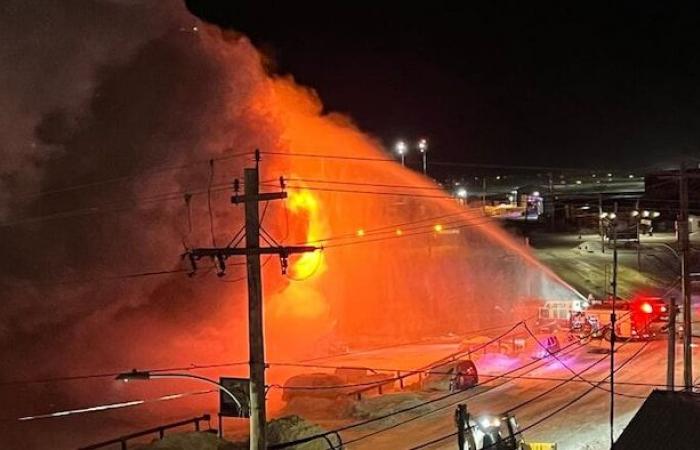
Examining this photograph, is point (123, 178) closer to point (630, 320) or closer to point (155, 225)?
point (155, 225)

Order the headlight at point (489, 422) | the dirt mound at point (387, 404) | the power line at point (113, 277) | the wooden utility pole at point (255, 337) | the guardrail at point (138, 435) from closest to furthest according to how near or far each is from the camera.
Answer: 1. the wooden utility pole at point (255, 337)
2. the guardrail at point (138, 435)
3. the headlight at point (489, 422)
4. the dirt mound at point (387, 404)
5. the power line at point (113, 277)

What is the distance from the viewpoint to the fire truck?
40.3 metres

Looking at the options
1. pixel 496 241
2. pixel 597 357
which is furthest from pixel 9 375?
pixel 496 241

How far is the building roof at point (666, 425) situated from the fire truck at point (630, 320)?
24711mm

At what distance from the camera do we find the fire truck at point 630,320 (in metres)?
40.3

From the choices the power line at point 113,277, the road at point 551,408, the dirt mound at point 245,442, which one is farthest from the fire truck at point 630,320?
the dirt mound at point 245,442

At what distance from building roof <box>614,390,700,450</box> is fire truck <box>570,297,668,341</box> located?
24.7m

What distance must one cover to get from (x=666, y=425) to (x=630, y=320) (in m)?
27.7

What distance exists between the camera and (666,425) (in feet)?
47.5

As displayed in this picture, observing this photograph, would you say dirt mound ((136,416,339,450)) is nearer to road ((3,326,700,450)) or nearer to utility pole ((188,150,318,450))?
road ((3,326,700,450))

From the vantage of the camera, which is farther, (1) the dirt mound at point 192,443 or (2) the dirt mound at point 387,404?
(2) the dirt mound at point 387,404

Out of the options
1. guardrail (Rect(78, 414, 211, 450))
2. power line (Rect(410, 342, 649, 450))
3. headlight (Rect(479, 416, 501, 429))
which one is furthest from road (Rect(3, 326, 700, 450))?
headlight (Rect(479, 416, 501, 429))

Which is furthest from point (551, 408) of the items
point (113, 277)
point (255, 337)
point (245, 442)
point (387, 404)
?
point (255, 337)

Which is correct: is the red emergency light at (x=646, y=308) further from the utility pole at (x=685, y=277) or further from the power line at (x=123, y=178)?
the power line at (x=123, y=178)
